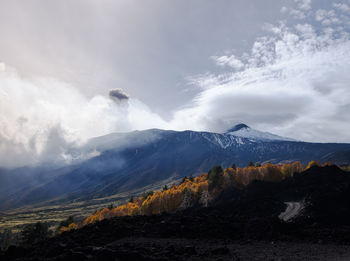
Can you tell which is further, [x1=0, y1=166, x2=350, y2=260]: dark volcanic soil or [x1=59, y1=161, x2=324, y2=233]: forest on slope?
[x1=59, y1=161, x2=324, y2=233]: forest on slope

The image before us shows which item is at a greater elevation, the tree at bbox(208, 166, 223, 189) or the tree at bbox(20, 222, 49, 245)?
the tree at bbox(208, 166, 223, 189)

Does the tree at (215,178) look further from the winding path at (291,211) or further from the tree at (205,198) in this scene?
the winding path at (291,211)

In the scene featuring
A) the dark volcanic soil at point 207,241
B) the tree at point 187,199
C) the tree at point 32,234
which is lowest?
the tree at point 32,234

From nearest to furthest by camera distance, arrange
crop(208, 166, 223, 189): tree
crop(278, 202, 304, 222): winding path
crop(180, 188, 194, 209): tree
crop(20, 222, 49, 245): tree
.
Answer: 1. crop(278, 202, 304, 222): winding path
2. crop(20, 222, 49, 245): tree
3. crop(180, 188, 194, 209): tree
4. crop(208, 166, 223, 189): tree

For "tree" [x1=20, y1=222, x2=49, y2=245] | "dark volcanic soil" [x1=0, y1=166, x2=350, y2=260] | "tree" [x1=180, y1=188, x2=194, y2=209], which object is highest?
"dark volcanic soil" [x1=0, y1=166, x2=350, y2=260]

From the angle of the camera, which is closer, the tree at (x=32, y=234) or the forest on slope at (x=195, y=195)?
the tree at (x=32, y=234)

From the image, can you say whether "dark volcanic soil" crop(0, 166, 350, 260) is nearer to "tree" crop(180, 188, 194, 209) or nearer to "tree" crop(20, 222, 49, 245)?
"tree" crop(20, 222, 49, 245)

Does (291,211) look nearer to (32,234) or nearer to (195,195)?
(195,195)

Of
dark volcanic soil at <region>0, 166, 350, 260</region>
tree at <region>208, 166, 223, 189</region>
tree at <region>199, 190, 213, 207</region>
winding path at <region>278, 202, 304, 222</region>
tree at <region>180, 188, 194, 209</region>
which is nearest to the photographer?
dark volcanic soil at <region>0, 166, 350, 260</region>

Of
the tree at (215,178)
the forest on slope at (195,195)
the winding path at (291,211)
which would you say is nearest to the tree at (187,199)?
the forest on slope at (195,195)

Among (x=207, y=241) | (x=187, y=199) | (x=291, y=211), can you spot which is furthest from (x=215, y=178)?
(x=207, y=241)

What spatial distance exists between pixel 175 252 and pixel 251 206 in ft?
154

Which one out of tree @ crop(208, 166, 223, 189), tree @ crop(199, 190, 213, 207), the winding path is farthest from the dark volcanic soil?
tree @ crop(208, 166, 223, 189)

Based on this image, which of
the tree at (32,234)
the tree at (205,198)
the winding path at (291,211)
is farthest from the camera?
the tree at (205,198)
